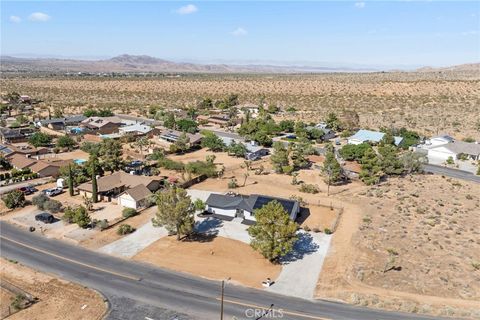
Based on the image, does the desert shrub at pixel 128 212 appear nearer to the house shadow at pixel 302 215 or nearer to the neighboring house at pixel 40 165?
the house shadow at pixel 302 215

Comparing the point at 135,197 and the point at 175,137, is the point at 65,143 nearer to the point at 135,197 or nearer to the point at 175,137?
the point at 175,137

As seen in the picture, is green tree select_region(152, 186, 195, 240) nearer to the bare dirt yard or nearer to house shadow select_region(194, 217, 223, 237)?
house shadow select_region(194, 217, 223, 237)

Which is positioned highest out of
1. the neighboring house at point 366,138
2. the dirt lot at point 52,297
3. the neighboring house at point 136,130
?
the neighboring house at point 366,138

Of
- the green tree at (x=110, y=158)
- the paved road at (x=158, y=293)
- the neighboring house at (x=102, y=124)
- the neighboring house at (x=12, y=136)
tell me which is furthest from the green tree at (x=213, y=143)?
the paved road at (x=158, y=293)

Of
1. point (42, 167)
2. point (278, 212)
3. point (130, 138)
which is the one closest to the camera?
point (278, 212)

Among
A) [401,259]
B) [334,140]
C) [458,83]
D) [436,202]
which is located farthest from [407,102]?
[401,259]

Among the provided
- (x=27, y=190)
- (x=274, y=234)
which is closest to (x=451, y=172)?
(x=274, y=234)

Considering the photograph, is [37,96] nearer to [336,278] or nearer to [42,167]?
[42,167]
